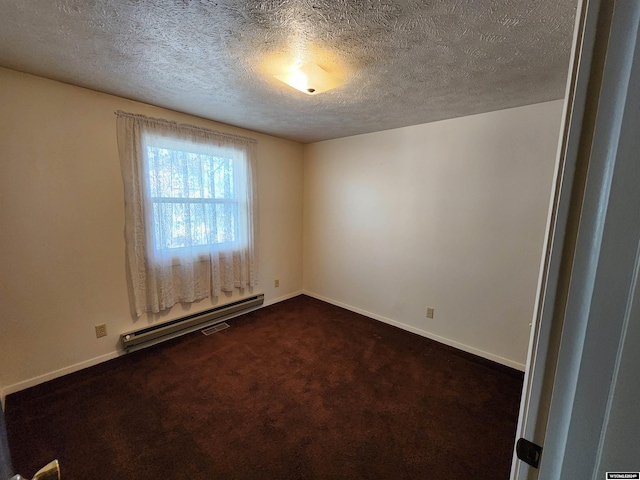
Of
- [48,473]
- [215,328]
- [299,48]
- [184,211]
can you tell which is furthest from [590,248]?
[215,328]

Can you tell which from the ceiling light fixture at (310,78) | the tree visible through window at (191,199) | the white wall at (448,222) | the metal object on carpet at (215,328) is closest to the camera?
the ceiling light fixture at (310,78)

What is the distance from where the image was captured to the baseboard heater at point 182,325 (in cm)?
244

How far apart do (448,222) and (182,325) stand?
2965 millimetres

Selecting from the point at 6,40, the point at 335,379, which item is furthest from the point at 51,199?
the point at 335,379

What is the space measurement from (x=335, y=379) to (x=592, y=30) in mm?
2305

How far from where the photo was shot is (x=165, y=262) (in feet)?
8.50

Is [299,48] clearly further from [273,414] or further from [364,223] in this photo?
[273,414]

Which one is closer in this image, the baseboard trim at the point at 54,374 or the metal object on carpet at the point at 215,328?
the baseboard trim at the point at 54,374

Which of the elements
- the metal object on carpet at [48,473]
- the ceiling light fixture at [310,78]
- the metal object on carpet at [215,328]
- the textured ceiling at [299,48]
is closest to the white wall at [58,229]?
the textured ceiling at [299,48]

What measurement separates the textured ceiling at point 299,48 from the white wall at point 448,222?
0.36 meters

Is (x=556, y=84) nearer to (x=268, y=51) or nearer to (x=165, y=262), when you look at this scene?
(x=268, y=51)

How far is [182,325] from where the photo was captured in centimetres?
274

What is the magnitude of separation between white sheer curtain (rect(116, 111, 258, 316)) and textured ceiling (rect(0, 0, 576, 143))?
445 mm

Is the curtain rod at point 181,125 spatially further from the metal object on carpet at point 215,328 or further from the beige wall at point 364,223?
the metal object on carpet at point 215,328
